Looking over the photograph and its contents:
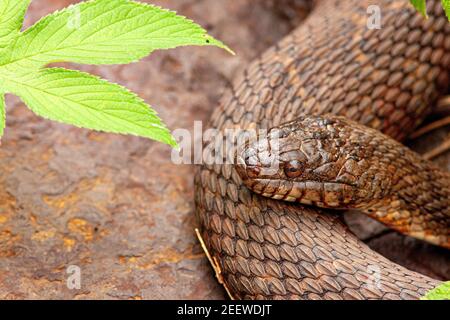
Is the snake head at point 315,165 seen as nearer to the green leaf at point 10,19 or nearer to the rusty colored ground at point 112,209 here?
the rusty colored ground at point 112,209

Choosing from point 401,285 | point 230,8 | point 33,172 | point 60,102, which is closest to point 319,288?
point 401,285

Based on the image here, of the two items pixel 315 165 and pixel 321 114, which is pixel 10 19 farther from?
pixel 321 114

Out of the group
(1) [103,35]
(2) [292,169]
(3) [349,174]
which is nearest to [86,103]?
(1) [103,35]

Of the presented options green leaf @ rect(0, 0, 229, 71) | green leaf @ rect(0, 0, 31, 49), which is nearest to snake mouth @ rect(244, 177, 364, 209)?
green leaf @ rect(0, 0, 229, 71)

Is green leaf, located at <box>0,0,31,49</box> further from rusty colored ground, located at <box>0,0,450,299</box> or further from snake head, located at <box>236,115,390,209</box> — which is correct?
snake head, located at <box>236,115,390,209</box>
